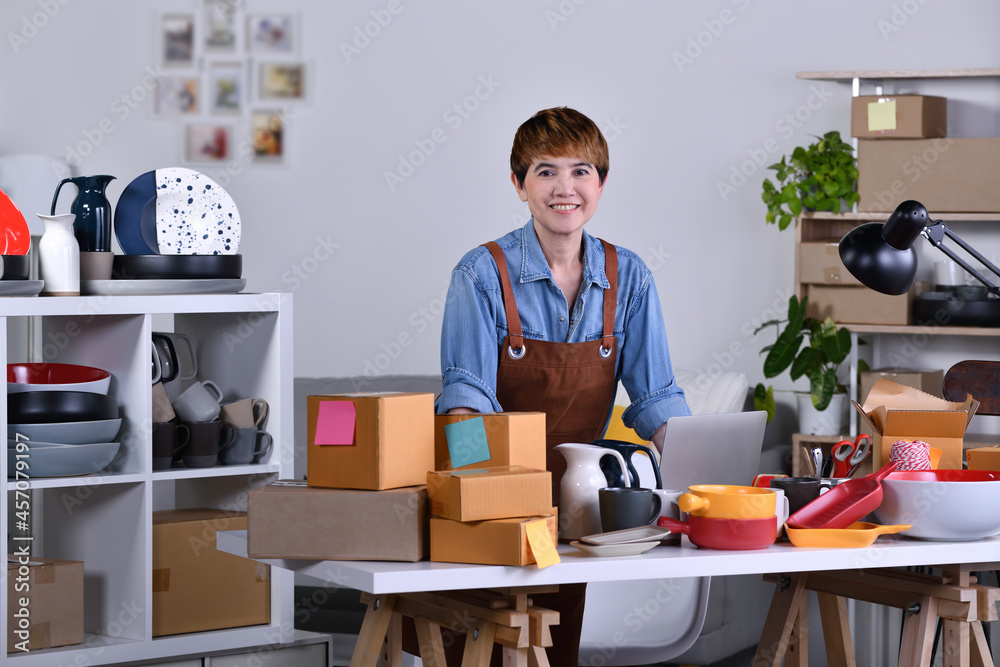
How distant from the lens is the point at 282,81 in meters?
4.61

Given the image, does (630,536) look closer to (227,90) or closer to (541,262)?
(541,262)

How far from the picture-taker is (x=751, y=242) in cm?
423

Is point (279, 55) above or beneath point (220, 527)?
above

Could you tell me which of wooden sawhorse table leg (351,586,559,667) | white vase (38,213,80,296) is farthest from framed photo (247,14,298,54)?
wooden sawhorse table leg (351,586,559,667)

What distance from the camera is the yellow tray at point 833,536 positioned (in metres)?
1.71

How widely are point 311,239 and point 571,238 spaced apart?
8.37 ft

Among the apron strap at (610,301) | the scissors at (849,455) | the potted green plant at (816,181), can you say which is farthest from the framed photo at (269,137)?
the scissors at (849,455)

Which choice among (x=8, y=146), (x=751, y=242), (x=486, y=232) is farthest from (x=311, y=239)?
(x=751, y=242)

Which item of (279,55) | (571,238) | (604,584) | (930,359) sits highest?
(279,55)

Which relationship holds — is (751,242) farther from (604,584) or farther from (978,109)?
(604,584)

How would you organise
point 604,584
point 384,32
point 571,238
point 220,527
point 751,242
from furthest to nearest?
point 384,32
point 751,242
point 604,584
point 220,527
point 571,238

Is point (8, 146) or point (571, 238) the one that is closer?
point (571, 238)

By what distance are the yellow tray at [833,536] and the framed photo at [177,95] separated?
3.61 meters

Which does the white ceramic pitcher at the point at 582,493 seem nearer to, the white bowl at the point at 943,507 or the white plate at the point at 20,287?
the white bowl at the point at 943,507
